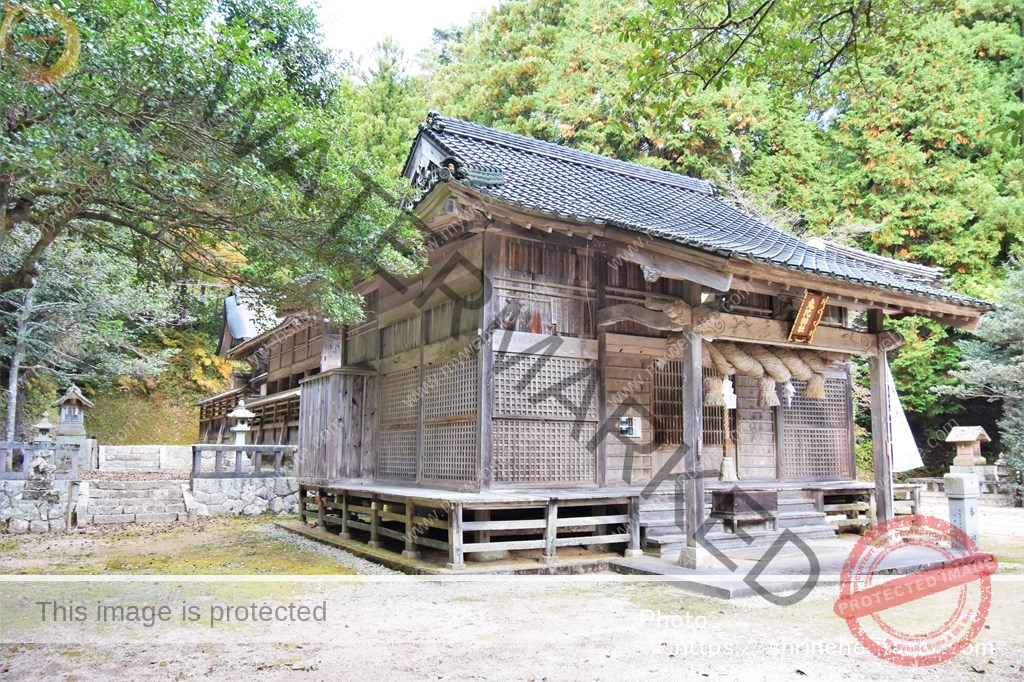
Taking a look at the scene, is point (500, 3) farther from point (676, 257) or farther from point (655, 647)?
point (655, 647)

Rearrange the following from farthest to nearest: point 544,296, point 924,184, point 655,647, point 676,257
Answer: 1. point 924,184
2. point 544,296
3. point 676,257
4. point 655,647

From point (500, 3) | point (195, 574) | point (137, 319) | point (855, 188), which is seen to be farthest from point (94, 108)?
point (500, 3)

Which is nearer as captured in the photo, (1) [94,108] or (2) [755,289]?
(1) [94,108]

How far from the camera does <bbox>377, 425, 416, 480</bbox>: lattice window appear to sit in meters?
11.6

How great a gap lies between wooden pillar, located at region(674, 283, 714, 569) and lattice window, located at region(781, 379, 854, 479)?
13.6ft

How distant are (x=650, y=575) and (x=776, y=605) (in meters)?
1.70

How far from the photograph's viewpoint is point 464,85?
32156mm

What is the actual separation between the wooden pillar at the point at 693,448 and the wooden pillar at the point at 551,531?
5.20 feet

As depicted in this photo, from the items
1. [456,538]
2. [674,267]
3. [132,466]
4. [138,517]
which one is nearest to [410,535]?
[456,538]

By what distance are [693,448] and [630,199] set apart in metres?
4.92

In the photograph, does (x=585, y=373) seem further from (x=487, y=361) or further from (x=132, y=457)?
(x=132, y=457)

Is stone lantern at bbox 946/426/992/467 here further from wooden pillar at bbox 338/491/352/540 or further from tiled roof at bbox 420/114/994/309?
wooden pillar at bbox 338/491/352/540

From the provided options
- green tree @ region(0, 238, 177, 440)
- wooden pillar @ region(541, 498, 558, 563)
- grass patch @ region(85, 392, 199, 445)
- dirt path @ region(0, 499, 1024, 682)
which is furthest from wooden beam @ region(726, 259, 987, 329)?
grass patch @ region(85, 392, 199, 445)

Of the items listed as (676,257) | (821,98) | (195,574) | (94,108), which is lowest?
(195,574)
